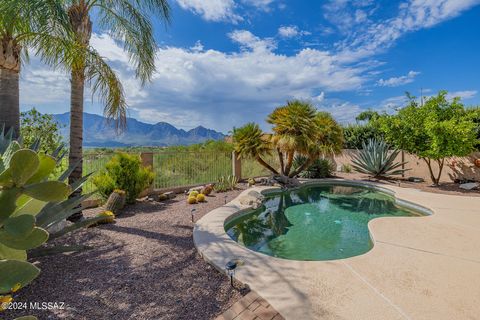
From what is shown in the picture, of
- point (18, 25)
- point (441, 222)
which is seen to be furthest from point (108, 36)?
point (441, 222)

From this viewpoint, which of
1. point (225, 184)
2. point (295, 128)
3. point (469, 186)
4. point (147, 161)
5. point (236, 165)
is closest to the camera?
point (147, 161)

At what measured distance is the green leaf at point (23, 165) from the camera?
3.30 ft

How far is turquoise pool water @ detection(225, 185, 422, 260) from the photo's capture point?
15.0 ft

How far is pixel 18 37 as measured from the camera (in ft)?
Answer: 13.6

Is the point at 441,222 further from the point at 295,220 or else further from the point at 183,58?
the point at 183,58

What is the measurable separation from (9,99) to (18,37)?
108 centimetres

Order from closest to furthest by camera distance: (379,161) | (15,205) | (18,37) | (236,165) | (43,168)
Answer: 1. (15,205)
2. (43,168)
3. (18,37)
4. (236,165)
5. (379,161)

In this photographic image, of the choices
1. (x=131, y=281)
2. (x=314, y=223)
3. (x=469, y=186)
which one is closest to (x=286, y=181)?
(x=314, y=223)

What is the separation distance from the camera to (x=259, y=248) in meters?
4.67

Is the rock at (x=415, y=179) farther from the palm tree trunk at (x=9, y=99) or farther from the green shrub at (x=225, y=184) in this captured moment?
the palm tree trunk at (x=9, y=99)

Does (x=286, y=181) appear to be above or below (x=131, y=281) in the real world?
above

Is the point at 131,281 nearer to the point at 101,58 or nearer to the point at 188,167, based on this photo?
the point at 101,58

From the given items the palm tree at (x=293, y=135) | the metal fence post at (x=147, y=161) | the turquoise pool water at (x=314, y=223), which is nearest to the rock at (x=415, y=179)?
the turquoise pool water at (x=314, y=223)

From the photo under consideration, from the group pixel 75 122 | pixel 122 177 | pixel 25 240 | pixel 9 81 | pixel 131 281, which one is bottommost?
pixel 131 281
